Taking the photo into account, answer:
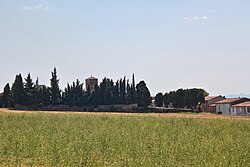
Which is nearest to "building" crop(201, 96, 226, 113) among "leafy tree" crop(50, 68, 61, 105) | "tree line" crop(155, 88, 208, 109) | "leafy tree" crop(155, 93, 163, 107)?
"tree line" crop(155, 88, 208, 109)

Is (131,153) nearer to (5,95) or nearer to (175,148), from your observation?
(175,148)

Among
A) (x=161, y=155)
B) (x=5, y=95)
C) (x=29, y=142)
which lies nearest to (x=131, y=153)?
(x=161, y=155)

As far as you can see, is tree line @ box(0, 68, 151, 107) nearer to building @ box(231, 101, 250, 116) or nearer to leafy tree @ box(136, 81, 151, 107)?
leafy tree @ box(136, 81, 151, 107)

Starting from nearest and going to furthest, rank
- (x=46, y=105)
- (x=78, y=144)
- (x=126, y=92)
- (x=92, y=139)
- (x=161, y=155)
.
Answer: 1. (x=161, y=155)
2. (x=78, y=144)
3. (x=92, y=139)
4. (x=46, y=105)
5. (x=126, y=92)

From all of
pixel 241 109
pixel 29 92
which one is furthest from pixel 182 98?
pixel 29 92

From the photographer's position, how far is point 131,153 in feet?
38.7

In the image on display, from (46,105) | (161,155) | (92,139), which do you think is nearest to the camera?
(161,155)

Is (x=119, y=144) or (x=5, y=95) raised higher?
(x=5, y=95)

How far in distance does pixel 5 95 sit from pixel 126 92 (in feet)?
76.7

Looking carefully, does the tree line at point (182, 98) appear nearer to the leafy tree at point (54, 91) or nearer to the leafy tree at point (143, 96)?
the leafy tree at point (143, 96)

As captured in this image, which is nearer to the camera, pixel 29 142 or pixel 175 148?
pixel 175 148

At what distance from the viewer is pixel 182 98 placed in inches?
2756

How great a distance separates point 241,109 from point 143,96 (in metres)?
20.5

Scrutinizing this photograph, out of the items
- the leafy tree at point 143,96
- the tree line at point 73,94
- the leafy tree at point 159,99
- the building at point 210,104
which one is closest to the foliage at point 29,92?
the tree line at point 73,94
